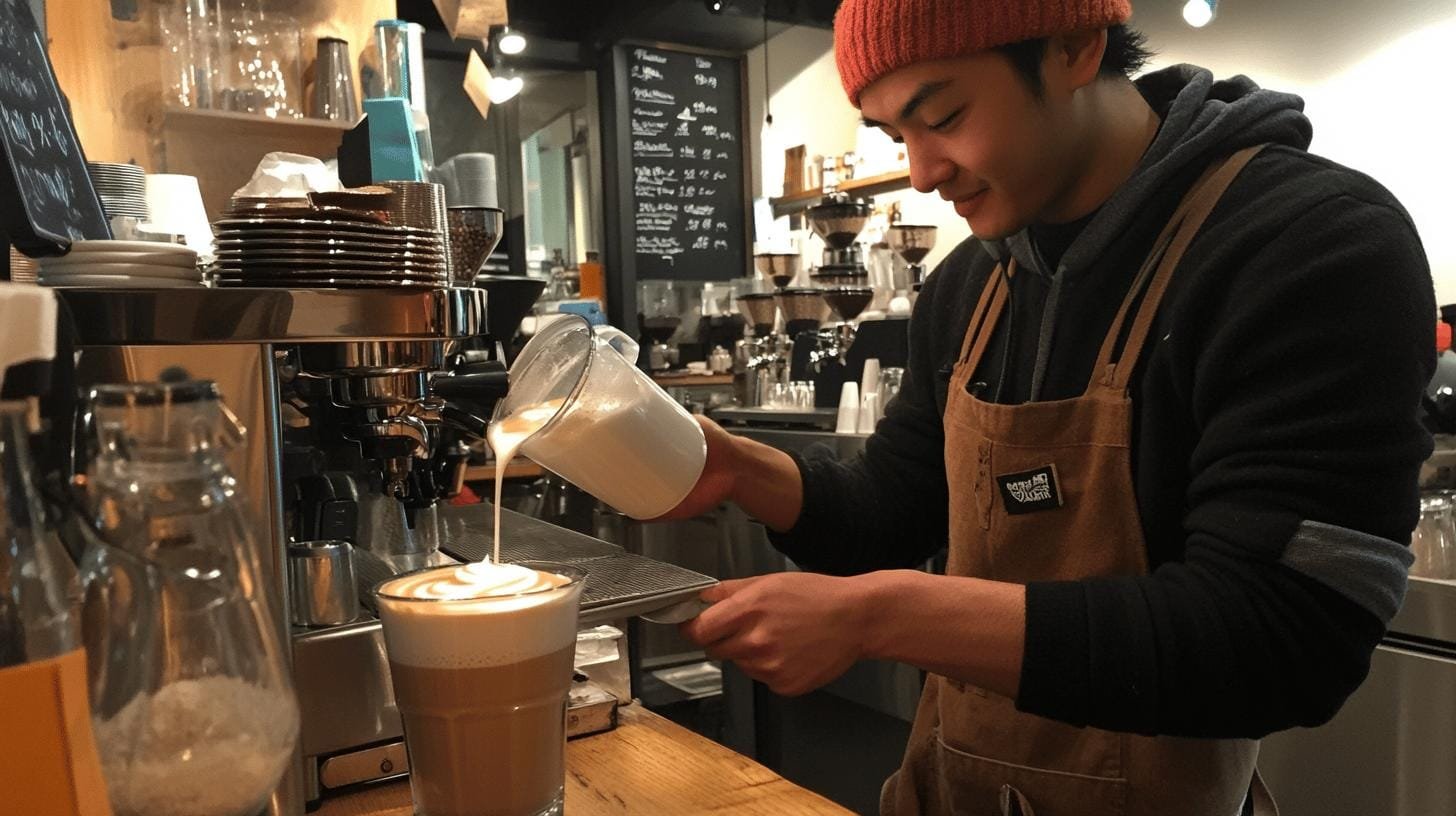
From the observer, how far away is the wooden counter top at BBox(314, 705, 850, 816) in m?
1.01

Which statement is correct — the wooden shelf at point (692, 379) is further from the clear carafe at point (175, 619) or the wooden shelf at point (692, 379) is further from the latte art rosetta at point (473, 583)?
the clear carafe at point (175, 619)

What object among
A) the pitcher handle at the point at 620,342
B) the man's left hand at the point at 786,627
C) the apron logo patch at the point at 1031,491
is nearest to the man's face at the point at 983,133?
the apron logo patch at the point at 1031,491

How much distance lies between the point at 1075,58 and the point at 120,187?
1.33 m

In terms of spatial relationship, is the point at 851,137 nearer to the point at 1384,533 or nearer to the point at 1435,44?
the point at 1435,44

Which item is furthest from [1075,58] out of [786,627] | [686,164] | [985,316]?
[686,164]

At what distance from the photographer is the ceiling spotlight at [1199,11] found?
2.98 meters

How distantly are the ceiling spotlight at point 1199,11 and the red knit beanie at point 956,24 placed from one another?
1.99 meters

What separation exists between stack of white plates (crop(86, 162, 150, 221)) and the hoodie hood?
4.31ft

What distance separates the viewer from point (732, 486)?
152 centimetres

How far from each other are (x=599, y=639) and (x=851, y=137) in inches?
141

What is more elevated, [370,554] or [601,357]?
[601,357]

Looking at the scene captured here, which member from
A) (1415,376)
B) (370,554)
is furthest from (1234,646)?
(370,554)

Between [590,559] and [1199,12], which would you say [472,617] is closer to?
[590,559]

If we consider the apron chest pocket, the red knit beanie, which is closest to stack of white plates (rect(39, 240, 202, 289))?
the red knit beanie
